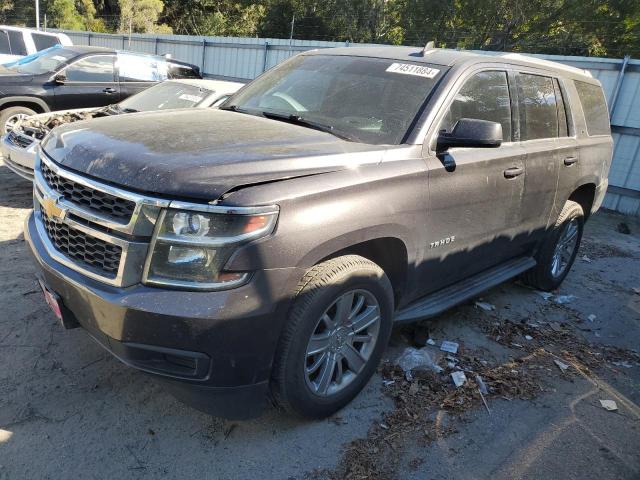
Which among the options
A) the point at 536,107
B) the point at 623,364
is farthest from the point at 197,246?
the point at 623,364

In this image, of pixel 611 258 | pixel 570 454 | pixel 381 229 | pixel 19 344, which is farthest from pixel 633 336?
pixel 19 344

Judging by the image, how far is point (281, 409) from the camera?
104 inches

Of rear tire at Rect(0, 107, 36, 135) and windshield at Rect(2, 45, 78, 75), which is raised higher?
windshield at Rect(2, 45, 78, 75)

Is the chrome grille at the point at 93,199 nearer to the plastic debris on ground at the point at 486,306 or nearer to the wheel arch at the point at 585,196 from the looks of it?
the plastic debris on ground at the point at 486,306

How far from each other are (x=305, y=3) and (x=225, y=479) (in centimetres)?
3207

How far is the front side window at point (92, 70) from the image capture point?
28.2 ft

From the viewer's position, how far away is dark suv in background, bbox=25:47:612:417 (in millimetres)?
2129

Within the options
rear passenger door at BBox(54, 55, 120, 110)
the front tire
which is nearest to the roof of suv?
the front tire

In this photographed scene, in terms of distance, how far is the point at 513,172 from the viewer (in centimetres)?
Answer: 364

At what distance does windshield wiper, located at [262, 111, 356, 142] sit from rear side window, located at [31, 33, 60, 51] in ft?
36.4

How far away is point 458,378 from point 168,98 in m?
5.24

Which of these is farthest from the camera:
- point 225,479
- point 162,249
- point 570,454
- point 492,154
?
point 492,154

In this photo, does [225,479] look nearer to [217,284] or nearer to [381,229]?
[217,284]

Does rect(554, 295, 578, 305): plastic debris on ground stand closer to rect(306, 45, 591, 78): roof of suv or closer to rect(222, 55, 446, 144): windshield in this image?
rect(306, 45, 591, 78): roof of suv
